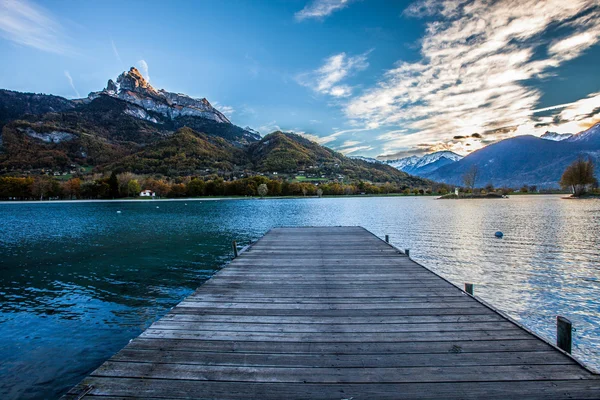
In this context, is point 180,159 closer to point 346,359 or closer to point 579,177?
point 579,177

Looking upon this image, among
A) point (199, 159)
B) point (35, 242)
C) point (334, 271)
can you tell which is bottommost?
point (35, 242)

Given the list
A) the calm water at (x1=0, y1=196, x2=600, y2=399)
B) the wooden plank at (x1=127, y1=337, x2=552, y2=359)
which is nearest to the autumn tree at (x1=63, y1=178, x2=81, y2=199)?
the calm water at (x1=0, y1=196, x2=600, y2=399)

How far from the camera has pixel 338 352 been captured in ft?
13.9

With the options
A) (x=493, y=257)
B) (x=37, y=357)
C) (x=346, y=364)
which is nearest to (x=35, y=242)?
(x=37, y=357)

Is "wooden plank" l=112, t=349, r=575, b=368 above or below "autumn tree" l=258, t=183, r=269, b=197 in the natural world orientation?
below

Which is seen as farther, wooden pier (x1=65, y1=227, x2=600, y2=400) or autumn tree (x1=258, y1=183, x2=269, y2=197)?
autumn tree (x1=258, y1=183, x2=269, y2=197)

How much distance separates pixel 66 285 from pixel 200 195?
119194 mm

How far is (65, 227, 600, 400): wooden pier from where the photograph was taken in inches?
133

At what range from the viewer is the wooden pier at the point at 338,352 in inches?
133

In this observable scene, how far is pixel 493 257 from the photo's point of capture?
16406 millimetres

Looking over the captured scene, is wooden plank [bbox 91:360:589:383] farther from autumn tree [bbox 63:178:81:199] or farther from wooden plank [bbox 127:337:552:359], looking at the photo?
autumn tree [bbox 63:178:81:199]

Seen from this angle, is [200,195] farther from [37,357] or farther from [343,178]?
[37,357]

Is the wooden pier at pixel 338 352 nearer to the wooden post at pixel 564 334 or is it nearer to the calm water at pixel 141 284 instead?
the wooden post at pixel 564 334

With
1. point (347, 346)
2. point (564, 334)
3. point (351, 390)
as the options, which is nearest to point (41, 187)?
point (347, 346)
